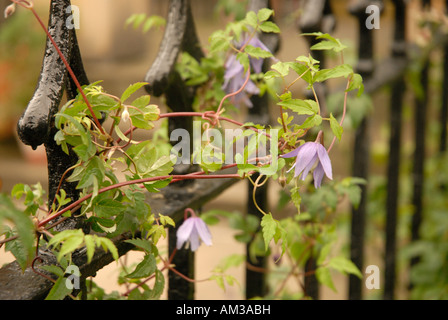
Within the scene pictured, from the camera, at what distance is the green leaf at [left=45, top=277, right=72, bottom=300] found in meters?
0.66

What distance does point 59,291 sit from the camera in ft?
2.19

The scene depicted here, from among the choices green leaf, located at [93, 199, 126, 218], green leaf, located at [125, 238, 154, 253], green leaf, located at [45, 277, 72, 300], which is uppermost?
green leaf, located at [93, 199, 126, 218]

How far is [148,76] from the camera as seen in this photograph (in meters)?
0.89

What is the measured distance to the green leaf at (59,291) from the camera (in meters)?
0.66

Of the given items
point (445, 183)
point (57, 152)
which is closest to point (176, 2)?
point (57, 152)

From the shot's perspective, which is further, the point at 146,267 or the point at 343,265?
the point at 343,265

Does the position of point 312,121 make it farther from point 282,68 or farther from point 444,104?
point 444,104

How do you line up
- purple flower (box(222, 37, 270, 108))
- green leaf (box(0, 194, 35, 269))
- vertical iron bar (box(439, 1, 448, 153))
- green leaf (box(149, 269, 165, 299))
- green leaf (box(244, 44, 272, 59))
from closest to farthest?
green leaf (box(0, 194, 35, 269)), green leaf (box(149, 269, 165, 299)), green leaf (box(244, 44, 272, 59)), purple flower (box(222, 37, 270, 108)), vertical iron bar (box(439, 1, 448, 153))

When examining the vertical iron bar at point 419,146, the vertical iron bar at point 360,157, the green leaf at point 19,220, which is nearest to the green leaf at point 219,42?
the green leaf at point 19,220

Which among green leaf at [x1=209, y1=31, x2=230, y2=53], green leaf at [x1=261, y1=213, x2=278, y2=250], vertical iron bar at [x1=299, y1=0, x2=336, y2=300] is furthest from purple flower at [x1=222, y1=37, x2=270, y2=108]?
green leaf at [x1=261, y1=213, x2=278, y2=250]

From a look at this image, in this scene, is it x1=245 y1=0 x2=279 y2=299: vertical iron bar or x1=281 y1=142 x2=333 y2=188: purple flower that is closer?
x1=281 y1=142 x2=333 y2=188: purple flower

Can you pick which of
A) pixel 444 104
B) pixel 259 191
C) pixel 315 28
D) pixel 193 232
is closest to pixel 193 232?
pixel 193 232

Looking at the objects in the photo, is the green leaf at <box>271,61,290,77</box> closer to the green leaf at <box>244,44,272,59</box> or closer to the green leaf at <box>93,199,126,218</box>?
the green leaf at <box>244,44,272,59</box>
